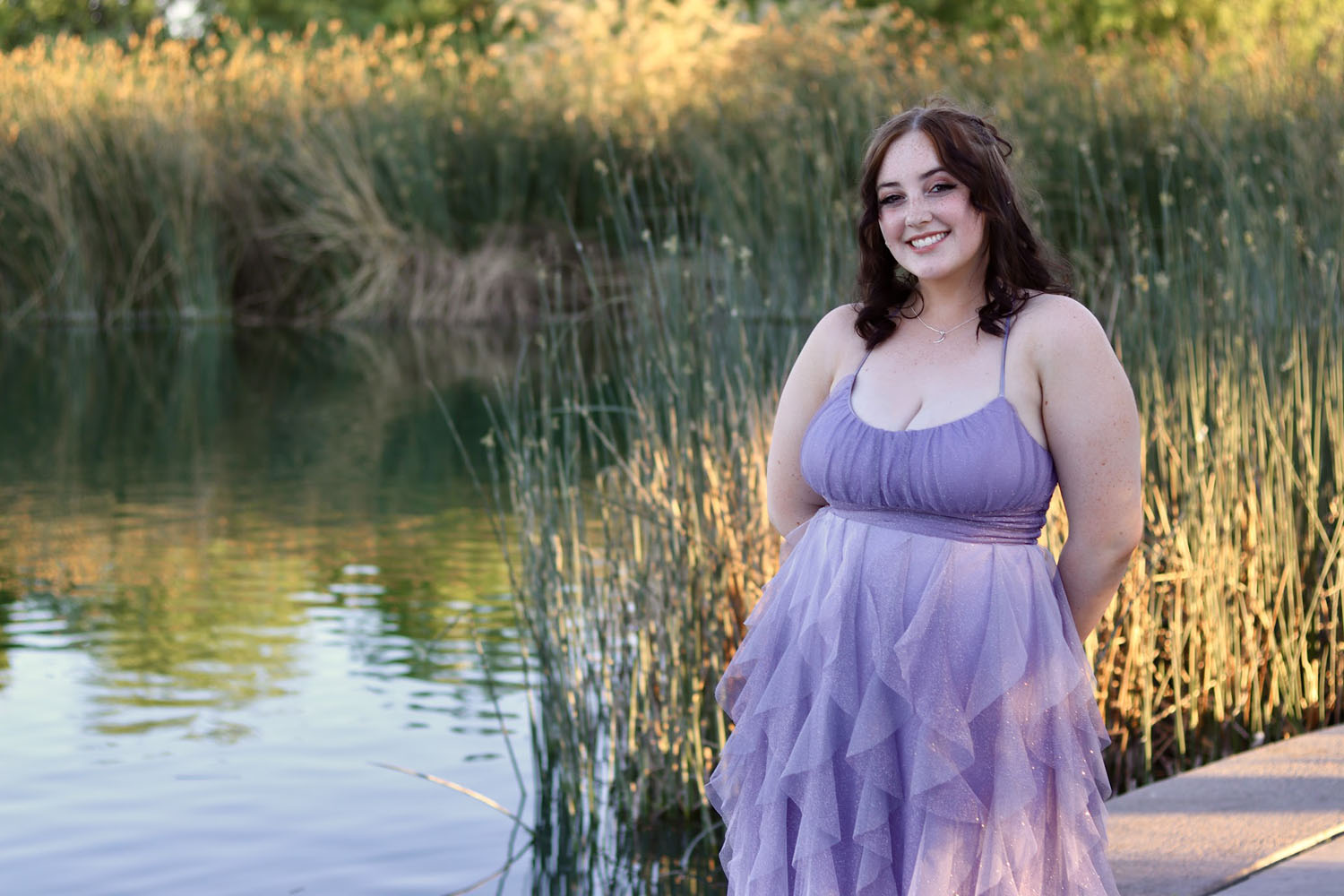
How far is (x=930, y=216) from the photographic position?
2080 millimetres

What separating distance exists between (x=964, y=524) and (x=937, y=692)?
0.19 meters

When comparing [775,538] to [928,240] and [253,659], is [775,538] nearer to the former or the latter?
[928,240]

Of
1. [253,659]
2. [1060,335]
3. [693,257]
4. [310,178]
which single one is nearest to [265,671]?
[253,659]

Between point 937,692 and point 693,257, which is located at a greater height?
point 693,257

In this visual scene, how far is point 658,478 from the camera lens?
3812mm

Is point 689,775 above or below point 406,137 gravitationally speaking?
below

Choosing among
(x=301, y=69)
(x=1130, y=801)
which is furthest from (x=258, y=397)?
(x=1130, y=801)

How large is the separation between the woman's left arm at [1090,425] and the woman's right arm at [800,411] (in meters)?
0.27

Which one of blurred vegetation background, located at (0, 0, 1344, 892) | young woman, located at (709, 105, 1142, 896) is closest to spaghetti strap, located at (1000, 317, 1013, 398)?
young woman, located at (709, 105, 1142, 896)

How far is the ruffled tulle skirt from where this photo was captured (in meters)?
1.99

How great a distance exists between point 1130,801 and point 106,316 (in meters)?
13.0

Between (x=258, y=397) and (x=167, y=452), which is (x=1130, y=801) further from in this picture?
(x=258, y=397)

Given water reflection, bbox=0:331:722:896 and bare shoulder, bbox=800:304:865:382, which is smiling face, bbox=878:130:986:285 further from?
water reflection, bbox=0:331:722:896

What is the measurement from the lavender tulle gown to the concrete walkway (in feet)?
2.09
